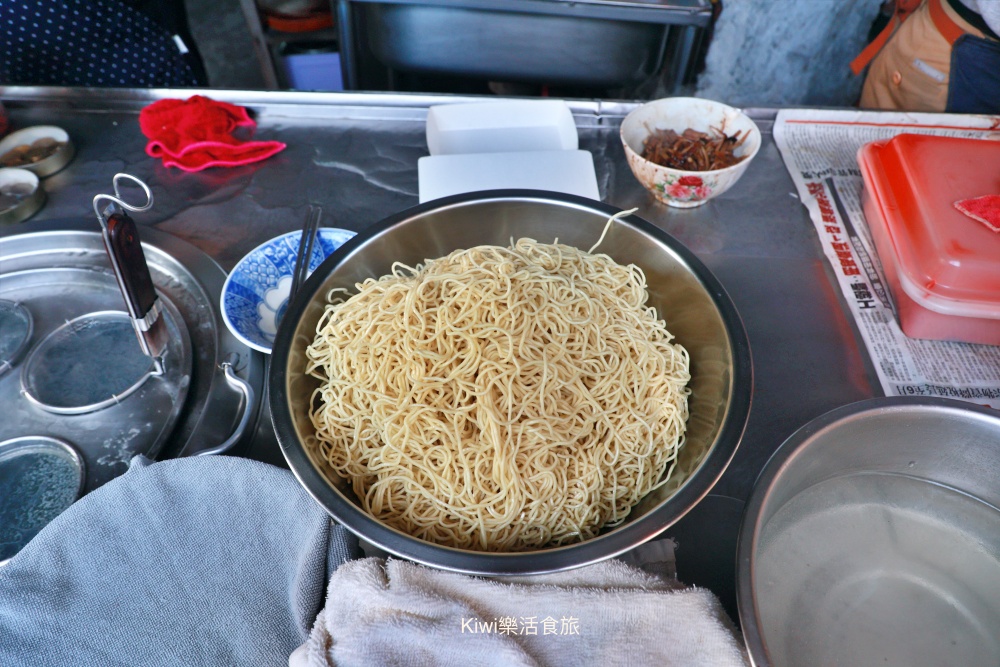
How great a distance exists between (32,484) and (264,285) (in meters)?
0.60

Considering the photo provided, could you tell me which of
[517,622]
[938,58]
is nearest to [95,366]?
[517,622]

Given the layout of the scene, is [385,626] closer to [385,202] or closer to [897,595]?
[897,595]

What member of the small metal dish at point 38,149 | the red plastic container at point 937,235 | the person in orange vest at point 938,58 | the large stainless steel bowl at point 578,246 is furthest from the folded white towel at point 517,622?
the person in orange vest at point 938,58

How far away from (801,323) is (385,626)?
117 centimetres

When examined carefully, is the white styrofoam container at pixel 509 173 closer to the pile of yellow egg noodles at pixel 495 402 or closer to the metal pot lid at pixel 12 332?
the pile of yellow egg noodles at pixel 495 402

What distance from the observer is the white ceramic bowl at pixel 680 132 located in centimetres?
155

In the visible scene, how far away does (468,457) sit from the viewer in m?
1.05

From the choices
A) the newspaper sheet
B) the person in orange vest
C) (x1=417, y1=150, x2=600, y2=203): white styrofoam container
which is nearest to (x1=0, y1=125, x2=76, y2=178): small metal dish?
(x1=417, y1=150, x2=600, y2=203): white styrofoam container

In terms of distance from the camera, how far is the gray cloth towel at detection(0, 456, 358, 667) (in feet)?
3.00

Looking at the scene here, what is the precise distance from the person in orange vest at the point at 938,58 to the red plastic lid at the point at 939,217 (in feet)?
2.90

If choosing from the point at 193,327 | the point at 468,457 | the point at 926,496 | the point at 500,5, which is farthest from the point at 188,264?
the point at 926,496

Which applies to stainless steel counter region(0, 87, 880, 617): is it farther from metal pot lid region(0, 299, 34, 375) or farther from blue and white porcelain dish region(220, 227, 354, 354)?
metal pot lid region(0, 299, 34, 375)

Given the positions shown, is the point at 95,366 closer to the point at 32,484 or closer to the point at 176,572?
the point at 32,484

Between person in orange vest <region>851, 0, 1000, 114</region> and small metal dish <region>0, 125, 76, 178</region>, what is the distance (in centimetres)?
270
